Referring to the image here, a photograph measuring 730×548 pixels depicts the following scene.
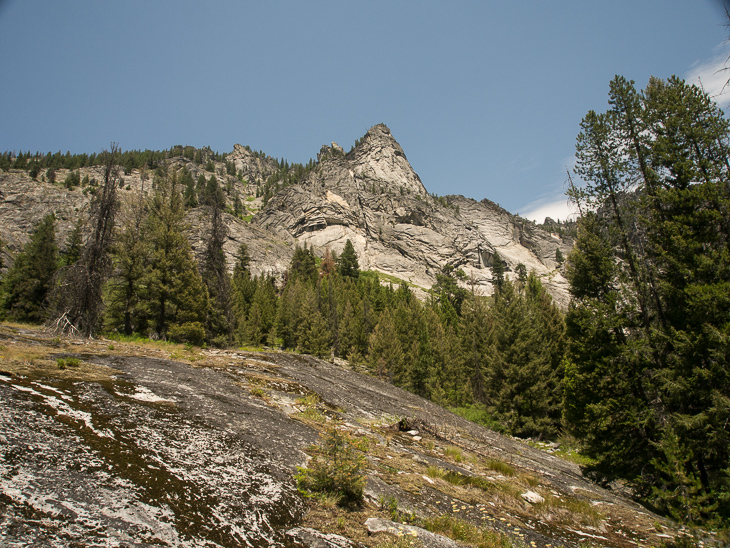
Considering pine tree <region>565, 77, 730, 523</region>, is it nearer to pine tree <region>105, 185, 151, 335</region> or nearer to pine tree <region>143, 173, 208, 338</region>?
pine tree <region>143, 173, 208, 338</region>

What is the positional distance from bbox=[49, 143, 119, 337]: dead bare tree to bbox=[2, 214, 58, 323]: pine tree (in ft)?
64.9

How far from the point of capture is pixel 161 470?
15.5 ft

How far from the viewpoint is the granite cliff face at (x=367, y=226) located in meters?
108

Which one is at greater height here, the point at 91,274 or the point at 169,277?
the point at 169,277

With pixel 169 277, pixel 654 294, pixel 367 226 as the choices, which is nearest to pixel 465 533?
pixel 654 294

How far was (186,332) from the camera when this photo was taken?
25.8 meters

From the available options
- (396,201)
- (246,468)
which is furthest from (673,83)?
(396,201)

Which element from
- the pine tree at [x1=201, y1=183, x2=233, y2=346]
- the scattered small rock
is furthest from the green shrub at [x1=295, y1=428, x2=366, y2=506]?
the pine tree at [x1=201, y1=183, x2=233, y2=346]

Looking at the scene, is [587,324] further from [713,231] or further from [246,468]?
[246,468]

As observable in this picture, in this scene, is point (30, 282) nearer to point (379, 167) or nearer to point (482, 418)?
point (482, 418)

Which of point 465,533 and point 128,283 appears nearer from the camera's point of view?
point 465,533

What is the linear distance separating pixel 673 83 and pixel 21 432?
22.7 metres

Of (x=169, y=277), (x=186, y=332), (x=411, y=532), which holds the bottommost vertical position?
(x=186, y=332)

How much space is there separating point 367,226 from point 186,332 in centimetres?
12396
